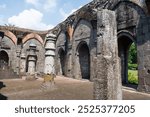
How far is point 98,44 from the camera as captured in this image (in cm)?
410

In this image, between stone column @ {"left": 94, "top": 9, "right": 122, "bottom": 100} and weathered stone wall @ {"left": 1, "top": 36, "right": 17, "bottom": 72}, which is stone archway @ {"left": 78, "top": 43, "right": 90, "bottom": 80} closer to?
weathered stone wall @ {"left": 1, "top": 36, "right": 17, "bottom": 72}

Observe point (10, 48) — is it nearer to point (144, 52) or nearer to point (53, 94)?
point (53, 94)

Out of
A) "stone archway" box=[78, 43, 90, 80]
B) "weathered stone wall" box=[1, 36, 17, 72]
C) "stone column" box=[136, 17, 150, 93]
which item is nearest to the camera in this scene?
"stone column" box=[136, 17, 150, 93]

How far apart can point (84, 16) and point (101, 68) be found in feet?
32.9

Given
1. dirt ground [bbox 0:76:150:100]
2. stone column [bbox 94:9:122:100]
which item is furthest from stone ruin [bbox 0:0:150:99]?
dirt ground [bbox 0:76:150:100]

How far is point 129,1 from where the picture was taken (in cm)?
909

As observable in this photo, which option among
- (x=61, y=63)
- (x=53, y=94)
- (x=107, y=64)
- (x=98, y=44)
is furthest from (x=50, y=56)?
(x=61, y=63)

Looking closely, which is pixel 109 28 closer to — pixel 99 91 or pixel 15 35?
pixel 99 91

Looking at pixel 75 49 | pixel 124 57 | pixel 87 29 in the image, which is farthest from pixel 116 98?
pixel 75 49

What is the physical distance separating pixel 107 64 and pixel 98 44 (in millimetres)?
562

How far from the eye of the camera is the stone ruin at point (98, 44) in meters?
3.94

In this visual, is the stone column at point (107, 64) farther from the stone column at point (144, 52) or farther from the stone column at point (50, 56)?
the stone column at point (144, 52)

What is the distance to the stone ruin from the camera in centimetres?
394

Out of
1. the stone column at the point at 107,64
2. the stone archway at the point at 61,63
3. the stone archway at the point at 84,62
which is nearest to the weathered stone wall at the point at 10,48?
the stone archway at the point at 61,63
